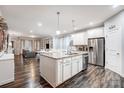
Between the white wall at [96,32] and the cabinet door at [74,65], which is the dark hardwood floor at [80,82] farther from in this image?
the white wall at [96,32]

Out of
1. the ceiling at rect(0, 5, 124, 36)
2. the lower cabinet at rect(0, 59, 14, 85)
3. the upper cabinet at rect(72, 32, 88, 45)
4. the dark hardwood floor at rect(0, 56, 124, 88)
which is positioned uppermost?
the ceiling at rect(0, 5, 124, 36)

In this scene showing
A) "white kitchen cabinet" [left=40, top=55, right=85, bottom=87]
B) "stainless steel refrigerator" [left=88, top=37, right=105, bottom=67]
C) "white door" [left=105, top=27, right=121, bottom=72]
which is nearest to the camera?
"white kitchen cabinet" [left=40, top=55, right=85, bottom=87]

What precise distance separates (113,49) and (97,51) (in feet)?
4.22

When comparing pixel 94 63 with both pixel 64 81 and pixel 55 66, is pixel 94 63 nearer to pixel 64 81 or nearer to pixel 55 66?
pixel 64 81

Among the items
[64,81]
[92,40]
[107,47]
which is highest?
[92,40]

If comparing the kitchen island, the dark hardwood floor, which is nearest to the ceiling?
the kitchen island

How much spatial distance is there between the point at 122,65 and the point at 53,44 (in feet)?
29.0

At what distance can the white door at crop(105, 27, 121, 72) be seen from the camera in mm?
3700

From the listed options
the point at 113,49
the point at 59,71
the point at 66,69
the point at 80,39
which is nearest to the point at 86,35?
the point at 80,39

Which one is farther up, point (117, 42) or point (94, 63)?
point (117, 42)

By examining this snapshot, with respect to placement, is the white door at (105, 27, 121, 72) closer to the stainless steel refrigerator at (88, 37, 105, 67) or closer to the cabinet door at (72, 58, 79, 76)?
the stainless steel refrigerator at (88, 37, 105, 67)

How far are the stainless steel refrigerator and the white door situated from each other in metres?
0.49

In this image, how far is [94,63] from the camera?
5562mm
